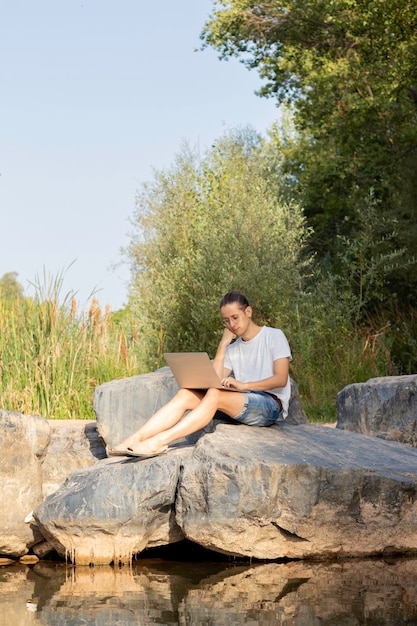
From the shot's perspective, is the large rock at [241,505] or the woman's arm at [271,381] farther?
the woman's arm at [271,381]

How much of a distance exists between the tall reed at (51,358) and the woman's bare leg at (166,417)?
9.30 ft

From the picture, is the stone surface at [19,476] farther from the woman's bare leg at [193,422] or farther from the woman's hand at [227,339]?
the woman's hand at [227,339]

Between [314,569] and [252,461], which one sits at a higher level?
[252,461]

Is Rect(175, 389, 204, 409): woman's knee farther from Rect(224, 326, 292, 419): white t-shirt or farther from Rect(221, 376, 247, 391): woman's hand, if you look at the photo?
Rect(224, 326, 292, 419): white t-shirt

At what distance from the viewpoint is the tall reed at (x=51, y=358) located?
28.3ft

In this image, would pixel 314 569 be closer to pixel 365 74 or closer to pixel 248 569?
pixel 248 569

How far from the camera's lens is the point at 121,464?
589 centimetres

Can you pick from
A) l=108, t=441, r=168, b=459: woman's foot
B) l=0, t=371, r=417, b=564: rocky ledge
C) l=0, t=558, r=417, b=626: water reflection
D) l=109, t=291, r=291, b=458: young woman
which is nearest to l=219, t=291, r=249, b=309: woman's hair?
l=109, t=291, r=291, b=458: young woman

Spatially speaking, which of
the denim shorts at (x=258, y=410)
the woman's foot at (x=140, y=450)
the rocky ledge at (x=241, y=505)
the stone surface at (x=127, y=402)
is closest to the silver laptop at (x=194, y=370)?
the denim shorts at (x=258, y=410)

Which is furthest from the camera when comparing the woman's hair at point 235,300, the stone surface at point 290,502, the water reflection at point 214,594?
the woman's hair at point 235,300

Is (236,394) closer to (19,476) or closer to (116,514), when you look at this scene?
(116,514)

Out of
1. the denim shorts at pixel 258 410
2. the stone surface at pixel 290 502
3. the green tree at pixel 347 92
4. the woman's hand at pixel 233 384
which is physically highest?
the green tree at pixel 347 92

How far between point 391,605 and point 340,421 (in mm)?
4195

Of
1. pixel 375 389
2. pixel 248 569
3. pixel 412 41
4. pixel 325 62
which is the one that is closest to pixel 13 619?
pixel 248 569
